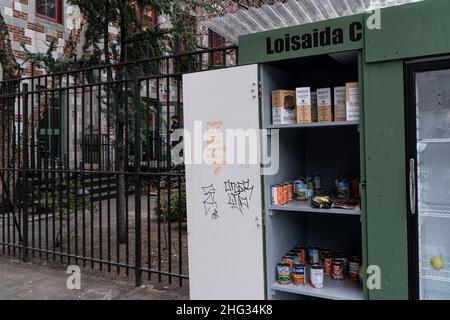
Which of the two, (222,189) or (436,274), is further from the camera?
(222,189)

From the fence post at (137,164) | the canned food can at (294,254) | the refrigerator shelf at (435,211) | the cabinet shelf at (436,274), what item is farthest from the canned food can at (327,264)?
the fence post at (137,164)

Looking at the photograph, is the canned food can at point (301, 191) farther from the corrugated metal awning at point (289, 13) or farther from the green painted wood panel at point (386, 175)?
the corrugated metal awning at point (289, 13)

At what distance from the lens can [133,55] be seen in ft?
24.2

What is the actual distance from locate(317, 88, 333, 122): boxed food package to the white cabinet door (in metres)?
0.53

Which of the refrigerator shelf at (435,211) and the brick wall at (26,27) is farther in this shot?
the brick wall at (26,27)

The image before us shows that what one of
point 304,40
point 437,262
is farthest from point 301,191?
point 304,40

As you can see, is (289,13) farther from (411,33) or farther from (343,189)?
(343,189)

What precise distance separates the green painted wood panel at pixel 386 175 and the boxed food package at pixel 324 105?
0.43 metres

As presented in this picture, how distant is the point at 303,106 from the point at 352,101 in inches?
16.7

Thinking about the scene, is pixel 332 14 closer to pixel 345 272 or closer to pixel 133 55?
pixel 345 272

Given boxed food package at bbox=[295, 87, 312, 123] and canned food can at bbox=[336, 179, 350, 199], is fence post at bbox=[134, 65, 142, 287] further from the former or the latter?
canned food can at bbox=[336, 179, 350, 199]

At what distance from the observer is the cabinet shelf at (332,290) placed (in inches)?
123

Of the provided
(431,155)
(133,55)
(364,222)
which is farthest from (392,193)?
(133,55)

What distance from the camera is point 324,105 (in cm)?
327
